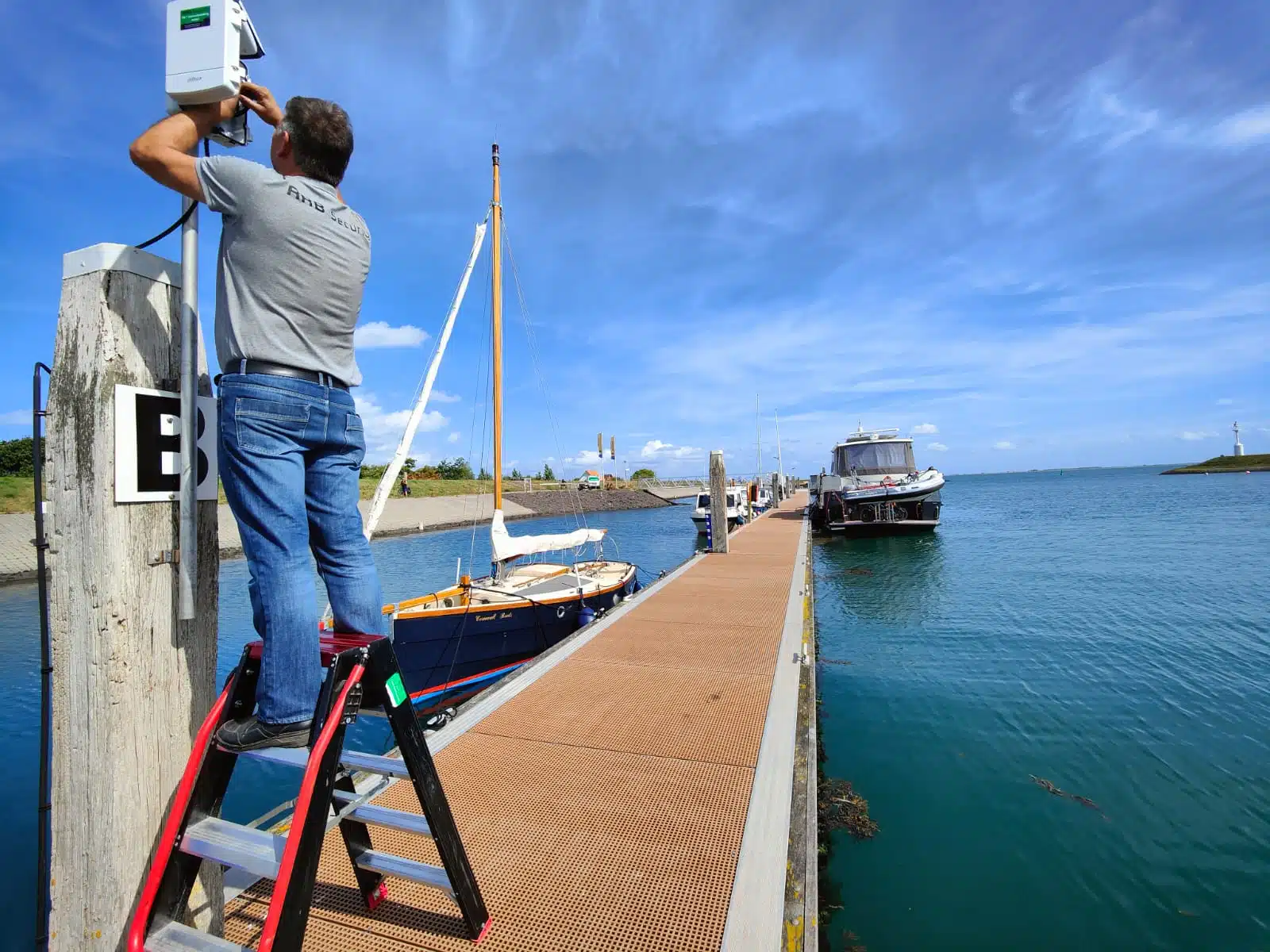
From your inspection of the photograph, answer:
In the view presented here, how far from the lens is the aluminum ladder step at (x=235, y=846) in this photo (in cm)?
146

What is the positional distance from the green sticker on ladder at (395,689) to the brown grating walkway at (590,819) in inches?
45.1

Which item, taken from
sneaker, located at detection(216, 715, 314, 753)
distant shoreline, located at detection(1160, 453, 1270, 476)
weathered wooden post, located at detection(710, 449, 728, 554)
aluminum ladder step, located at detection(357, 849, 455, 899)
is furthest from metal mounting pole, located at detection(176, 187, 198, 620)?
distant shoreline, located at detection(1160, 453, 1270, 476)

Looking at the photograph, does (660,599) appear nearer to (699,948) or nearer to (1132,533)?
(699,948)

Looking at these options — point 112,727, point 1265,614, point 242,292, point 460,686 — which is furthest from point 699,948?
point 1265,614

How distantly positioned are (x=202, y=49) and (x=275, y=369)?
2.65 feet

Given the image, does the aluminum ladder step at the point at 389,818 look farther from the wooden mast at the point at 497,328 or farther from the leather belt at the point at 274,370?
the wooden mast at the point at 497,328

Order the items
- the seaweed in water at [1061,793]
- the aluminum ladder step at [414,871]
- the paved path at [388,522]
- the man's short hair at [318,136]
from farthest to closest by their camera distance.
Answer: the paved path at [388,522]
the seaweed in water at [1061,793]
the aluminum ladder step at [414,871]
the man's short hair at [318,136]

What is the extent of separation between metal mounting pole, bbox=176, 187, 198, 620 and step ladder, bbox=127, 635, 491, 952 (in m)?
0.25

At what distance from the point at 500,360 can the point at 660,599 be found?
6.44 metres

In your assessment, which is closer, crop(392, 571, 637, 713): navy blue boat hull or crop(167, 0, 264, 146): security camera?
crop(167, 0, 264, 146): security camera

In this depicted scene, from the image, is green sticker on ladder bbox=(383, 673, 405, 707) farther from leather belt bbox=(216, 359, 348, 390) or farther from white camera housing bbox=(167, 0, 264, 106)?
white camera housing bbox=(167, 0, 264, 106)

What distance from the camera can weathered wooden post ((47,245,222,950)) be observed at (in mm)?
1424

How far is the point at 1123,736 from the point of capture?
671cm

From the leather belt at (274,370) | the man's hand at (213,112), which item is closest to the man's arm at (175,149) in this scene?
the man's hand at (213,112)
